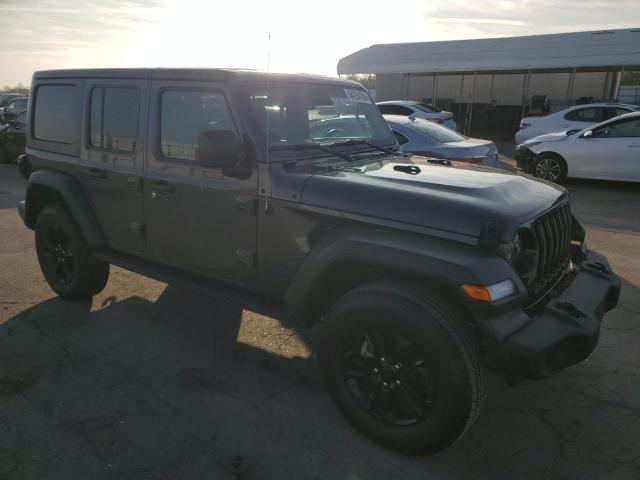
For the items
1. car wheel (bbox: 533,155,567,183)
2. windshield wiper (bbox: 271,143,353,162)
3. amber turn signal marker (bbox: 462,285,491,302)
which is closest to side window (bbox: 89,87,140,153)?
windshield wiper (bbox: 271,143,353,162)

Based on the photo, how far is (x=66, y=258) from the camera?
4.52 m

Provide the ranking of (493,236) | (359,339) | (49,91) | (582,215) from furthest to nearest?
1. (582,215)
2. (49,91)
3. (359,339)
4. (493,236)

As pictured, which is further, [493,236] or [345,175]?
[345,175]

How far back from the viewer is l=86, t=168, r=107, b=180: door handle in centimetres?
392

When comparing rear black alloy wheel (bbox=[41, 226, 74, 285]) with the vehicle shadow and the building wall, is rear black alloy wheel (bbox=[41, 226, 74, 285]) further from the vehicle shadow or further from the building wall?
the building wall

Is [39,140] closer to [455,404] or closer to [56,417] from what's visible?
[56,417]

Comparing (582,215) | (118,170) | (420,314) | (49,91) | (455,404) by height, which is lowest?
(582,215)

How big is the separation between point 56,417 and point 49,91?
2849 mm

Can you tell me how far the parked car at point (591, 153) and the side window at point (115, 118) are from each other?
30.5 ft

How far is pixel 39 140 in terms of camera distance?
4.55 metres

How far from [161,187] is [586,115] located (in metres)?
13.9

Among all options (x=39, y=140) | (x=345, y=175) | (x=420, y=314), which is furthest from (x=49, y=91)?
(x=420, y=314)

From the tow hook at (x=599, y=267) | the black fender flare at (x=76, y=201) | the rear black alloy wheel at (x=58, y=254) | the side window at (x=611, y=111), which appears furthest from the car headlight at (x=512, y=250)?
the side window at (x=611, y=111)

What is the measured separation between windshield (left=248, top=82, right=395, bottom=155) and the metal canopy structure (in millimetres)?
19854
